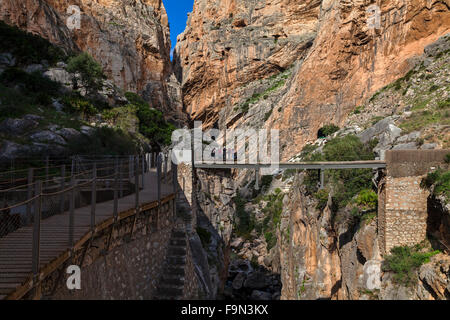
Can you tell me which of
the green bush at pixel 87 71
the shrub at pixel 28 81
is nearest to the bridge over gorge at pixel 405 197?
the shrub at pixel 28 81

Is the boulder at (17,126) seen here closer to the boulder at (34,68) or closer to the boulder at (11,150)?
the boulder at (11,150)

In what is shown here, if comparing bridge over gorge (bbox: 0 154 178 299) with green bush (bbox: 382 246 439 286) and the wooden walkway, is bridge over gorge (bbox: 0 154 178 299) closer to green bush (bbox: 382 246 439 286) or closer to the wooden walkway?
the wooden walkway

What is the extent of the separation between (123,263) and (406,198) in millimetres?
9655

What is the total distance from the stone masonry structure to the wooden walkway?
29.4 feet

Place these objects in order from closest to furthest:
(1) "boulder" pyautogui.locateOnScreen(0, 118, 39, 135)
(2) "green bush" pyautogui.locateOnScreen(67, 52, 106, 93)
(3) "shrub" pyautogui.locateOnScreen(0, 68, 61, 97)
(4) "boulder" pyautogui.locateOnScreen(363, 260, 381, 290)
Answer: (4) "boulder" pyautogui.locateOnScreen(363, 260, 381, 290)
(1) "boulder" pyautogui.locateOnScreen(0, 118, 39, 135)
(3) "shrub" pyautogui.locateOnScreen(0, 68, 61, 97)
(2) "green bush" pyautogui.locateOnScreen(67, 52, 106, 93)

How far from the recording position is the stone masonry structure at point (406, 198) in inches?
416

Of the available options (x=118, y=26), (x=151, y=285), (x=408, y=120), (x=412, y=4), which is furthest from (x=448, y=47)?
(x=118, y=26)

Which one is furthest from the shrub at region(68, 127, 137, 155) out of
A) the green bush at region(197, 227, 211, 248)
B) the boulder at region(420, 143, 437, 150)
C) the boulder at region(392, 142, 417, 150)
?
the boulder at region(420, 143, 437, 150)

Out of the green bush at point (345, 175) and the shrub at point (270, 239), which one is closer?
the green bush at point (345, 175)

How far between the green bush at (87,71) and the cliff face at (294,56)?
1886cm

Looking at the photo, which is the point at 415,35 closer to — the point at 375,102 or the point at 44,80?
the point at 375,102

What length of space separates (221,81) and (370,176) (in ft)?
120

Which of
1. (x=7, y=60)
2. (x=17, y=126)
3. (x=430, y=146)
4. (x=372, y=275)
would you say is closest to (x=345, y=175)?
(x=430, y=146)

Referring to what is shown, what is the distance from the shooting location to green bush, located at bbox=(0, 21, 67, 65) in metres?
20.6
